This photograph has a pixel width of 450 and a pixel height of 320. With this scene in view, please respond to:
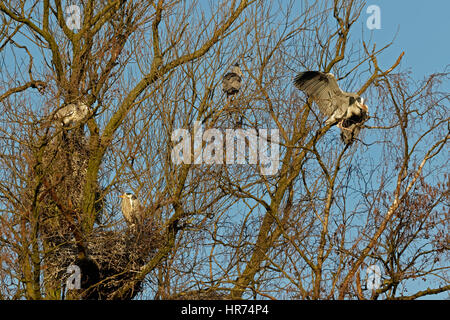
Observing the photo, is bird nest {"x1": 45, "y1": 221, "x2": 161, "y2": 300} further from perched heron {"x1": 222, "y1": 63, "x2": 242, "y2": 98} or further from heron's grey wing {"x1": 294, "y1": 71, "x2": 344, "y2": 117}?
heron's grey wing {"x1": 294, "y1": 71, "x2": 344, "y2": 117}

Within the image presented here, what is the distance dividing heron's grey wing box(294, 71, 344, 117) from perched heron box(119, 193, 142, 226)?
2865mm

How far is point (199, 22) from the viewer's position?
37.6 ft

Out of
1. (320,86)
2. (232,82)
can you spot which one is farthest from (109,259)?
(320,86)

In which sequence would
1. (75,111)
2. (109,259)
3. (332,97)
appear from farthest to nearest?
(109,259)
(332,97)
(75,111)

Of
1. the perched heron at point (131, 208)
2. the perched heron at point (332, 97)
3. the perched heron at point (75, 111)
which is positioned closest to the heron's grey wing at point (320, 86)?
the perched heron at point (332, 97)

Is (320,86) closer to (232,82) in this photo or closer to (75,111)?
(232,82)

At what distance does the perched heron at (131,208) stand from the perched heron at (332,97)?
2865 millimetres

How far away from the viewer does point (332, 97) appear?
10.0 m

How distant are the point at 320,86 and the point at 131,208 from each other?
11.3ft

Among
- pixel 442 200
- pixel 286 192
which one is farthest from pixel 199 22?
pixel 442 200

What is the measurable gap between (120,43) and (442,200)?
5.88 meters

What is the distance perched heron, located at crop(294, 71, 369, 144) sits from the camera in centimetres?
983

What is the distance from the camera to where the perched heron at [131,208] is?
993 cm

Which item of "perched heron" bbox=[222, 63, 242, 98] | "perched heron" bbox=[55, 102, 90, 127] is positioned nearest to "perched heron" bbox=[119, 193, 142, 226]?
"perched heron" bbox=[55, 102, 90, 127]
